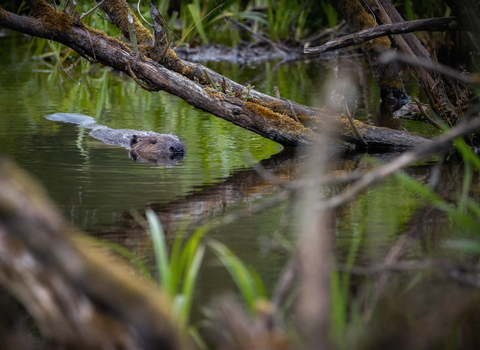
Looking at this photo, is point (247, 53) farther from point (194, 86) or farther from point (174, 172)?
point (174, 172)

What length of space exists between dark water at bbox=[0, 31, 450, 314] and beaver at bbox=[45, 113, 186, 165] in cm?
12

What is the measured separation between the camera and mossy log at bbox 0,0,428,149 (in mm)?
4387

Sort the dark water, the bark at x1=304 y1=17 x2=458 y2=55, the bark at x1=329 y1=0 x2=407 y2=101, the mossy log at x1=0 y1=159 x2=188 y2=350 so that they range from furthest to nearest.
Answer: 1. the bark at x1=329 y1=0 x2=407 y2=101
2. the bark at x1=304 y1=17 x2=458 y2=55
3. the dark water
4. the mossy log at x1=0 y1=159 x2=188 y2=350

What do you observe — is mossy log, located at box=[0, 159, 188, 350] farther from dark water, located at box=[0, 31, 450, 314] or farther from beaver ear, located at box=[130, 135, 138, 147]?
beaver ear, located at box=[130, 135, 138, 147]

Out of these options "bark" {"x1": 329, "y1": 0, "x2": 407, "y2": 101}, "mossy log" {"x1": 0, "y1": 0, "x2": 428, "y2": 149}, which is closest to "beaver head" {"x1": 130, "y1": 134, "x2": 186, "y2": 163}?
"mossy log" {"x1": 0, "y1": 0, "x2": 428, "y2": 149}

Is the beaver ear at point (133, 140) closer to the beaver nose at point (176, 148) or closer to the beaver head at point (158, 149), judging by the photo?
the beaver head at point (158, 149)

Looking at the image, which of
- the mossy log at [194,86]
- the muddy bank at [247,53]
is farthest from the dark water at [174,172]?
the muddy bank at [247,53]

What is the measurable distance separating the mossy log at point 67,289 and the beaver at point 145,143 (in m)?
3.26

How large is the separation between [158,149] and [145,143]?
0.78ft

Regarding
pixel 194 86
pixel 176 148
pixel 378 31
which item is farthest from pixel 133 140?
pixel 378 31

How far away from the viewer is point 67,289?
4.07 ft

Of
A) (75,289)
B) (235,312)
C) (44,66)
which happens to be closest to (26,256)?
(75,289)

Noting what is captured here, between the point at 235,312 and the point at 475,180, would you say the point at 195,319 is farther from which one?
the point at 475,180

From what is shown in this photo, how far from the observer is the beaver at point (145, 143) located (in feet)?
15.6
